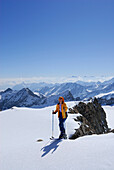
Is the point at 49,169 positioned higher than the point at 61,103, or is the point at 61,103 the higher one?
the point at 61,103

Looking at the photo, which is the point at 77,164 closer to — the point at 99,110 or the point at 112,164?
the point at 112,164

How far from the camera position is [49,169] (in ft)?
16.4

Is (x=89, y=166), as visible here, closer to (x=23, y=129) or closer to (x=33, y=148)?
(x=33, y=148)

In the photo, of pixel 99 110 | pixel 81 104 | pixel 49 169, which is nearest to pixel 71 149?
pixel 49 169

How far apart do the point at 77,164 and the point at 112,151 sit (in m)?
1.94

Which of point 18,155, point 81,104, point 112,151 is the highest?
point 81,104

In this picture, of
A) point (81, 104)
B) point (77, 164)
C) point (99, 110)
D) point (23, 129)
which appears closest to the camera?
point (77, 164)

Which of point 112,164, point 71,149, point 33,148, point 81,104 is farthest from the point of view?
point 81,104

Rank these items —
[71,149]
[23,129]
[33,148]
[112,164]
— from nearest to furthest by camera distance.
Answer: [112,164] → [71,149] → [33,148] → [23,129]

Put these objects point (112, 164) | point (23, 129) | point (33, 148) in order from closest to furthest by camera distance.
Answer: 1. point (112, 164)
2. point (33, 148)
3. point (23, 129)

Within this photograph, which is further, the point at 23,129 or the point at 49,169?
the point at 23,129

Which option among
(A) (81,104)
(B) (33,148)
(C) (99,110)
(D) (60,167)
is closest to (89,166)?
(D) (60,167)

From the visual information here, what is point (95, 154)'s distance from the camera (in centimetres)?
558

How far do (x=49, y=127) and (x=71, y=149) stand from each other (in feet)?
Answer: 26.3
